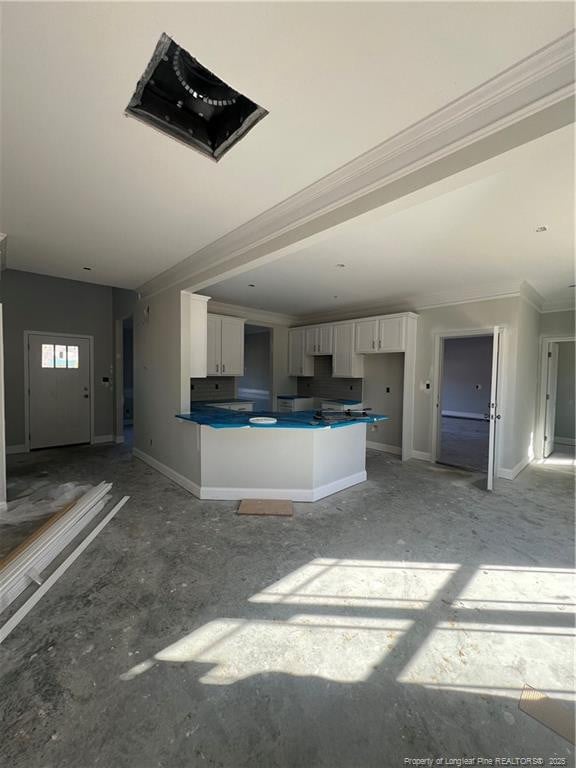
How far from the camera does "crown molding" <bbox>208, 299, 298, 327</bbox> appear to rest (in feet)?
19.9

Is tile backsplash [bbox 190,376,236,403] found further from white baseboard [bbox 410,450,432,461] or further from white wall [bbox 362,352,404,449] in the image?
white baseboard [bbox 410,450,432,461]

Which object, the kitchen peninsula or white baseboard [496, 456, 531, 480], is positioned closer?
the kitchen peninsula

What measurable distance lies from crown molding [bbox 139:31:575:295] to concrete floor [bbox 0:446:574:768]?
98.3 inches

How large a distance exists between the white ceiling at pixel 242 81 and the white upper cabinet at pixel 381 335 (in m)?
3.02

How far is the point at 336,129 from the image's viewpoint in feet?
5.51

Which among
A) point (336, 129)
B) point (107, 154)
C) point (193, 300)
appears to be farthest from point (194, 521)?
point (336, 129)

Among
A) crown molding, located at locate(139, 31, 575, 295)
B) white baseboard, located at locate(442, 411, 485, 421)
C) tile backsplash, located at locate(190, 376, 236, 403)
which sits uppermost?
crown molding, located at locate(139, 31, 575, 295)

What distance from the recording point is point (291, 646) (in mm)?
1776

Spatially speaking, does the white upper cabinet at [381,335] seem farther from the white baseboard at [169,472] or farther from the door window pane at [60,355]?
the door window pane at [60,355]

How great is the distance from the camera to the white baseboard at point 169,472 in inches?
152

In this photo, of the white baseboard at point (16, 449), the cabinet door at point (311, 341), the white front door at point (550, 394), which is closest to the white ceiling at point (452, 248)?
the cabinet door at point (311, 341)

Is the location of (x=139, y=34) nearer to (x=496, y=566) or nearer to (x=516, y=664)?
(x=516, y=664)

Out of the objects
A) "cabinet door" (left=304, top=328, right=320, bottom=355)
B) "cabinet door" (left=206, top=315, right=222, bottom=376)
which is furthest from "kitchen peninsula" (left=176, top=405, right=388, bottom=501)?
"cabinet door" (left=304, top=328, right=320, bottom=355)

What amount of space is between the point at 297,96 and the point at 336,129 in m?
0.29
